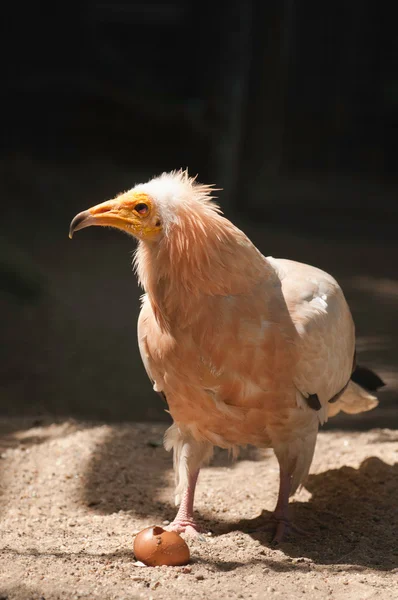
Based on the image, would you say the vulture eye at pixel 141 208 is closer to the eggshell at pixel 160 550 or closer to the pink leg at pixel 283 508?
the eggshell at pixel 160 550

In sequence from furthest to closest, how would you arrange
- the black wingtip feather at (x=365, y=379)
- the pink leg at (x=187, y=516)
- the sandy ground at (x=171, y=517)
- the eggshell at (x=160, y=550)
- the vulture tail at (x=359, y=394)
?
the black wingtip feather at (x=365, y=379) → the vulture tail at (x=359, y=394) → the pink leg at (x=187, y=516) → the eggshell at (x=160, y=550) → the sandy ground at (x=171, y=517)

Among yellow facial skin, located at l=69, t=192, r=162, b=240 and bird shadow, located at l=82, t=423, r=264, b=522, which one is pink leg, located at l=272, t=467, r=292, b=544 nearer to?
bird shadow, located at l=82, t=423, r=264, b=522

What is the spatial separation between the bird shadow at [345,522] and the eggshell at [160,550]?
1.50 feet

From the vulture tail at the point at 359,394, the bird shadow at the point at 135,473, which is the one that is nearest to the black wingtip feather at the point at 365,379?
the vulture tail at the point at 359,394

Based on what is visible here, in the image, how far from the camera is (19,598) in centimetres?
296

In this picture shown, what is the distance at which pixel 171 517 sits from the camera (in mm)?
4832

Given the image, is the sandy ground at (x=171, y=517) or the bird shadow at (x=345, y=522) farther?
the bird shadow at (x=345, y=522)

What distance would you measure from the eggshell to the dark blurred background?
9.96 feet

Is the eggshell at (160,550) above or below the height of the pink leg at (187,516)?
above

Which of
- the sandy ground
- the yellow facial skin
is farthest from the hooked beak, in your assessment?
the sandy ground

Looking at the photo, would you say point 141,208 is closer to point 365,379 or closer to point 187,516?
point 187,516

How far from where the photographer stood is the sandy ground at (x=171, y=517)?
10.6 feet

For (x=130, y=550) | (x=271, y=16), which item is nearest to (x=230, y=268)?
(x=130, y=550)

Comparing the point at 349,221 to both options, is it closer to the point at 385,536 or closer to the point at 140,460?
the point at 140,460
